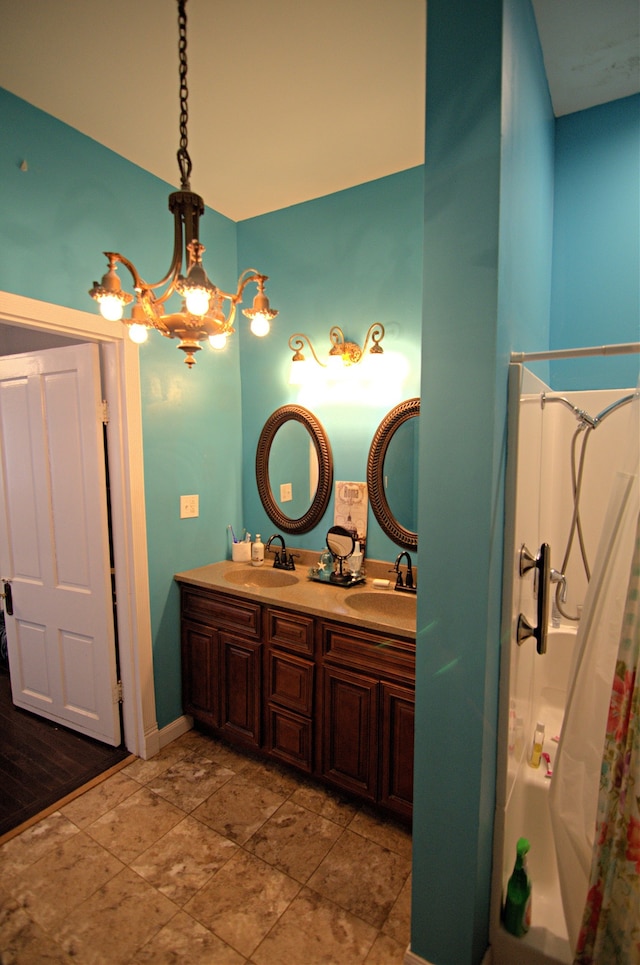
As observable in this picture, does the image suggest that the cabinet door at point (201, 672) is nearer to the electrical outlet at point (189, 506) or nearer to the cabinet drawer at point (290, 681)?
the cabinet drawer at point (290, 681)

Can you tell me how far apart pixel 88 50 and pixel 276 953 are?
10.3 feet

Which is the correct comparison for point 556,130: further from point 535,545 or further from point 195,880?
point 195,880

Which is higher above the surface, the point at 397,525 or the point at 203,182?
the point at 203,182

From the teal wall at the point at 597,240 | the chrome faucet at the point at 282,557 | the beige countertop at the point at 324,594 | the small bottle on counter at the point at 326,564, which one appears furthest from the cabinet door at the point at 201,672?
the teal wall at the point at 597,240

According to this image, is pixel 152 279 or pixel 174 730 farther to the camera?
pixel 174 730

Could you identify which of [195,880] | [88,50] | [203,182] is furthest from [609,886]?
[203,182]

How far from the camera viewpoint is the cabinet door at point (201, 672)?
2469mm

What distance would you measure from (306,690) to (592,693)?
4.44 feet

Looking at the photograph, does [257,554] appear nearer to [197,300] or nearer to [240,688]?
[240,688]

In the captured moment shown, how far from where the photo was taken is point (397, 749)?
187 centimetres

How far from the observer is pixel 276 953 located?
1.48m

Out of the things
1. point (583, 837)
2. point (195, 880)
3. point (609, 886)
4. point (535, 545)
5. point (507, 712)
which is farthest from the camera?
point (195, 880)

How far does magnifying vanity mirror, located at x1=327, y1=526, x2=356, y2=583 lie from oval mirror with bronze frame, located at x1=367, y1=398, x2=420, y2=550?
0.19 meters

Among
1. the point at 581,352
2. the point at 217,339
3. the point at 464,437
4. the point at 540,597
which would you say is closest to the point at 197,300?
the point at 217,339
